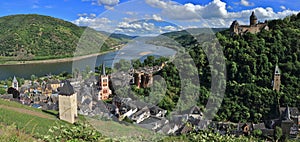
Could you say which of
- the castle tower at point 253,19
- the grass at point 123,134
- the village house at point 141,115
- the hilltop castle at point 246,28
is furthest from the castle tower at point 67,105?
the castle tower at point 253,19

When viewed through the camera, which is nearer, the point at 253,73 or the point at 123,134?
the point at 123,134

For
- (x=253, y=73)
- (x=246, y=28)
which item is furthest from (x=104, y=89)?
(x=246, y=28)

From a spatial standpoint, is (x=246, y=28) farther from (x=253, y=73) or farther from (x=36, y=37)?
(x=36, y=37)

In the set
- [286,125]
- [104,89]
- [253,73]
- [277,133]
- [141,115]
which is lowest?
[277,133]

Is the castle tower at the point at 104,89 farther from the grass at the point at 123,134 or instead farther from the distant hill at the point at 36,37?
the distant hill at the point at 36,37

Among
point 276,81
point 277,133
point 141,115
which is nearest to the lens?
point 277,133
